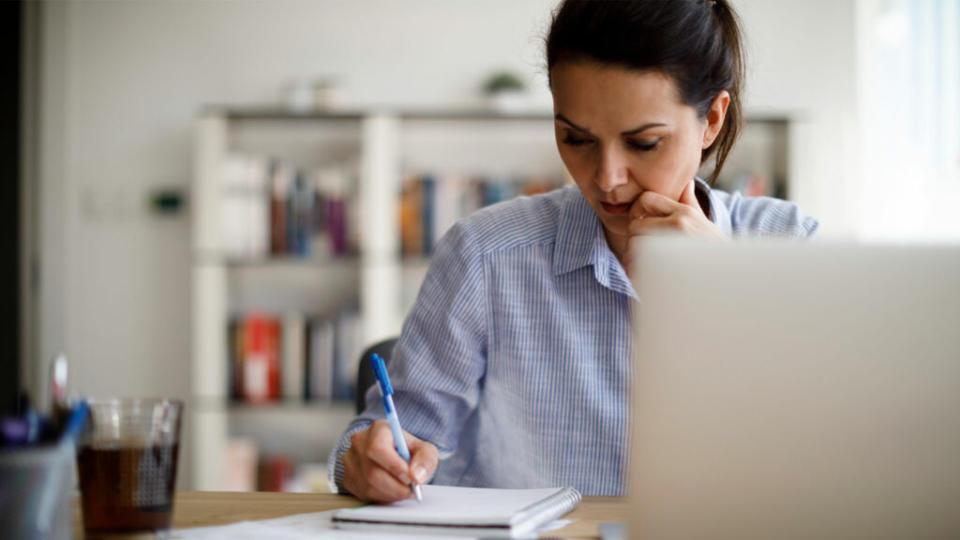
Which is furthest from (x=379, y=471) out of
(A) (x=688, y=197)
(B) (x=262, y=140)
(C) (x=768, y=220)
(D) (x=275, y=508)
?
(B) (x=262, y=140)

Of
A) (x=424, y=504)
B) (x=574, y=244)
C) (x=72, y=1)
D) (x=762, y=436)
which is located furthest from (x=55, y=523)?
(x=72, y=1)

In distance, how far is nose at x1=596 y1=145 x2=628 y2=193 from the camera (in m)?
1.17

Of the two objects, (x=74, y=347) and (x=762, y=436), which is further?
(x=74, y=347)

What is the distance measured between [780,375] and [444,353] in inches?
26.4

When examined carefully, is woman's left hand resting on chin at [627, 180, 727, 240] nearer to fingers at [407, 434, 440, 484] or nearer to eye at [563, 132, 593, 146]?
eye at [563, 132, 593, 146]

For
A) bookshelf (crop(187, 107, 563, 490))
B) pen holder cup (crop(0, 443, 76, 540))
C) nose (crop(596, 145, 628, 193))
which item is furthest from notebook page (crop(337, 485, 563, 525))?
bookshelf (crop(187, 107, 563, 490))

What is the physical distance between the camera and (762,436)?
0.64 metres

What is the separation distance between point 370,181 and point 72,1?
148cm

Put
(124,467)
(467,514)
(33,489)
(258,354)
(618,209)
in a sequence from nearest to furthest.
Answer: (33,489) → (124,467) → (467,514) → (618,209) → (258,354)

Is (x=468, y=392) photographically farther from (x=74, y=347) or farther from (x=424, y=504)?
(x=74, y=347)

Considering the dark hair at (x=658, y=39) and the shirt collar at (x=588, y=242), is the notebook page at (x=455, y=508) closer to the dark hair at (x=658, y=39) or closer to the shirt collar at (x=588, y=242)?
the shirt collar at (x=588, y=242)

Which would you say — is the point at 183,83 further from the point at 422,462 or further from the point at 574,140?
the point at 422,462

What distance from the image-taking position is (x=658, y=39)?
115 centimetres

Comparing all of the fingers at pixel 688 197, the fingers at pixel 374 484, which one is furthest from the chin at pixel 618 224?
the fingers at pixel 374 484
